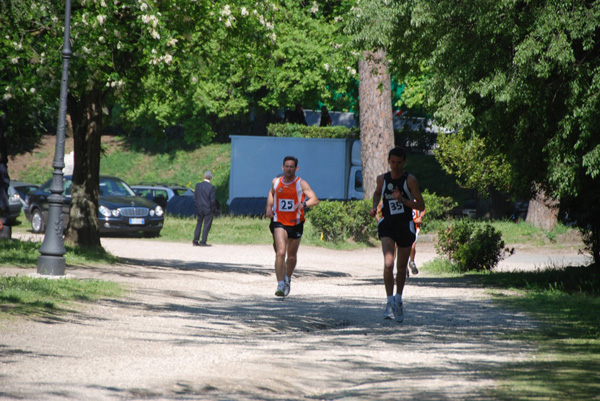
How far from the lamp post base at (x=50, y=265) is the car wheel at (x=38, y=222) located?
13754 millimetres

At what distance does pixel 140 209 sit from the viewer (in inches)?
994

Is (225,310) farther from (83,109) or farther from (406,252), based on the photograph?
(83,109)

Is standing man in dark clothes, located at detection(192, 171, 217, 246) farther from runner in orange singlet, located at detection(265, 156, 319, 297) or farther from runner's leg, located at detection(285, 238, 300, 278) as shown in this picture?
runner in orange singlet, located at detection(265, 156, 319, 297)

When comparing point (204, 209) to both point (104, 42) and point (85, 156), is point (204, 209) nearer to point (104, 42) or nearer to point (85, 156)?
point (85, 156)

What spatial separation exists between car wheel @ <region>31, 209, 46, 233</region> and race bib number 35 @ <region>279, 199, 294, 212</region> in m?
16.0

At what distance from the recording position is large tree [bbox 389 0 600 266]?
Result: 11484 mm

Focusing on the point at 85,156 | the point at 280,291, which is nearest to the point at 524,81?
the point at 280,291

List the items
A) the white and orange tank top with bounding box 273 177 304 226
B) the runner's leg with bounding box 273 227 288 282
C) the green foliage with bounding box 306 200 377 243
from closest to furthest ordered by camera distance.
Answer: the runner's leg with bounding box 273 227 288 282, the white and orange tank top with bounding box 273 177 304 226, the green foliage with bounding box 306 200 377 243

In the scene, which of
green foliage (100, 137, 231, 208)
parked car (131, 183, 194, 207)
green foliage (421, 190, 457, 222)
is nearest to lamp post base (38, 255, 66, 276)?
green foliage (421, 190, 457, 222)

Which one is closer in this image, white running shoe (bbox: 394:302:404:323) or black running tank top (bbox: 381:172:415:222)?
white running shoe (bbox: 394:302:404:323)

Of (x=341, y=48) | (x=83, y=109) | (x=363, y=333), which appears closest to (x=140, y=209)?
(x=83, y=109)

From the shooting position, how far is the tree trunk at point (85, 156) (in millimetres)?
17312

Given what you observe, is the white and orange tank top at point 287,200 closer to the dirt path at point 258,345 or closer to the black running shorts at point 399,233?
the dirt path at point 258,345

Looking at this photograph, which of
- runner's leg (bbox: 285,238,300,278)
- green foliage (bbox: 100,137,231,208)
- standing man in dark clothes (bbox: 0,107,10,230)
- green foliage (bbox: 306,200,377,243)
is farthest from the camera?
green foliage (bbox: 100,137,231,208)
